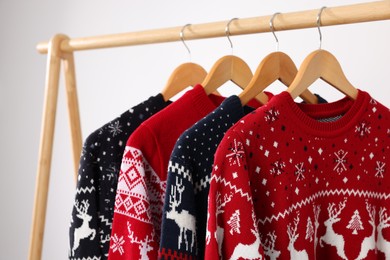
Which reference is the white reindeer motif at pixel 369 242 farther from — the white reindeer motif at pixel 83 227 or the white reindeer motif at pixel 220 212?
the white reindeer motif at pixel 83 227

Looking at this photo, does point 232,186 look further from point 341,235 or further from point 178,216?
point 341,235

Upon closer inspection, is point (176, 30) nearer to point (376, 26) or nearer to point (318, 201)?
point (318, 201)

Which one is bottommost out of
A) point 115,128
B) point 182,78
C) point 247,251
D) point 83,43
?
point 247,251

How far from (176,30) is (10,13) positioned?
1307mm

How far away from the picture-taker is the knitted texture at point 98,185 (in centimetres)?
97

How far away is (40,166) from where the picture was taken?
1231 millimetres

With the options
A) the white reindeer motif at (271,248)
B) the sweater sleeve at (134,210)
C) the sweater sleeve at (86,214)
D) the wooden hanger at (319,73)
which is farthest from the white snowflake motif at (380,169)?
the sweater sleeve at (86,214)

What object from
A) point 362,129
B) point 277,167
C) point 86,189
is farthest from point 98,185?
point 362,129

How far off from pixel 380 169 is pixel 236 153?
0.27m

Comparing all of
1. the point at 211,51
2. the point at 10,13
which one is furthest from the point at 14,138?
the point at 211,51

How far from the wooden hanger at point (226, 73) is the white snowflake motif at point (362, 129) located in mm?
210

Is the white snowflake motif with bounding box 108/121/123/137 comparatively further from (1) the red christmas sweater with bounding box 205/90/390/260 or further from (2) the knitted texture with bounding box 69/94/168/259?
(1) the red christmas sweater with bounding box 205/90/390/260

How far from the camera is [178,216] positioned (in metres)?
0.80

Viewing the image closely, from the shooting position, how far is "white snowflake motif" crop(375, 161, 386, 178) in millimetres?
901
